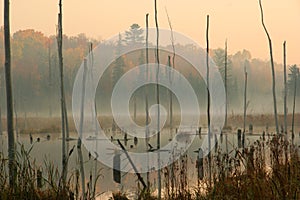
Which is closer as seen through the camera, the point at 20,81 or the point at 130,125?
the point at 130,125

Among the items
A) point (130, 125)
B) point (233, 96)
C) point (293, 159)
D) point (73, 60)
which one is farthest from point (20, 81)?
point (293, 159)

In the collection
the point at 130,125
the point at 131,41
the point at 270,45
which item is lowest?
the point at 130,125

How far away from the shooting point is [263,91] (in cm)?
4647

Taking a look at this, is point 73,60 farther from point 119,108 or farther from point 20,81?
point 119,108

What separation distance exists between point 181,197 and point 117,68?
93.5 feet

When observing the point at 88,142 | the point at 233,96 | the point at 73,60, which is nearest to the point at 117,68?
the point at 73,60

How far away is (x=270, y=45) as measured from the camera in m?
11.0

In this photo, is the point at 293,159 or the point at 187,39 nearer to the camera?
the point at 293,159

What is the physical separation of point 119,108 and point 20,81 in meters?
24.8

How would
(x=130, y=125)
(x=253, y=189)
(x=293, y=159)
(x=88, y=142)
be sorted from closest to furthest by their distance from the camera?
1. (x=253, y=189)
2. (x=293, y=159)
3. (x=88, y=142)
4. (x=130, y=125)

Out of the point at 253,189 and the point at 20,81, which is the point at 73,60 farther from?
the point at 253,189

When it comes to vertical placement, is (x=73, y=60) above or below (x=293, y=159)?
above

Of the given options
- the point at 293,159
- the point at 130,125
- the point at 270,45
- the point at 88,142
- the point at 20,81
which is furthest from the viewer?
the point at 20,81

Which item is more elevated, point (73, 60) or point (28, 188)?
point (73, 60)
